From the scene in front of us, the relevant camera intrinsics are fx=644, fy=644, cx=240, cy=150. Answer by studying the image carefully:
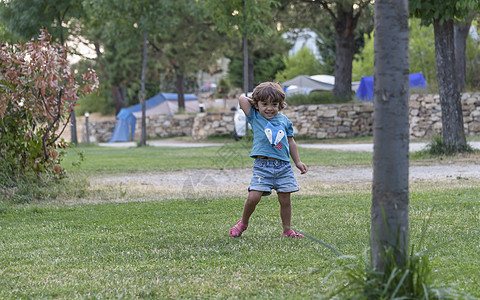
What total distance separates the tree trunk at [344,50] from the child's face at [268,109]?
18.9m

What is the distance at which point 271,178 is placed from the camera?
16.9 feet

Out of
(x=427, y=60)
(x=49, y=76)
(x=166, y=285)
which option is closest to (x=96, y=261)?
(x=166, y=285)

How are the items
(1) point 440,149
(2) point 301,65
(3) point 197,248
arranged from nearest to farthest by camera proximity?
(3) point 197,248 → (1) point 440,149 → (2) point 301,65

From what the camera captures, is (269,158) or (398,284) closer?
(398,284)

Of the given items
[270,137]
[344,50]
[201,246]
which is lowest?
[201,246]

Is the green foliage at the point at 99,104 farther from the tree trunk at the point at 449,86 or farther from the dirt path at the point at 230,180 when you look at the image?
the dirt path at the point at 230,180

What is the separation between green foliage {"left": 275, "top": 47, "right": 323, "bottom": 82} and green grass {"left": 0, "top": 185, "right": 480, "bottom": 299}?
44111 millimetres

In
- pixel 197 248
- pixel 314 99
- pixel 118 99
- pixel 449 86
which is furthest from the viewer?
pixel 118 99

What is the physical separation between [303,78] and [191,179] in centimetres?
2755

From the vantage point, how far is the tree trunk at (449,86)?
1306 centimetres

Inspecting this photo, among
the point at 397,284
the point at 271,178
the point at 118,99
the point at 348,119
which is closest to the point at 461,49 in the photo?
the point at 348,119

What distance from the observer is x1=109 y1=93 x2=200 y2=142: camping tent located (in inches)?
1496

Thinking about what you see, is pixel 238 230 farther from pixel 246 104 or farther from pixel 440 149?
pixel 440 149

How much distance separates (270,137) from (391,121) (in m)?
2.20
